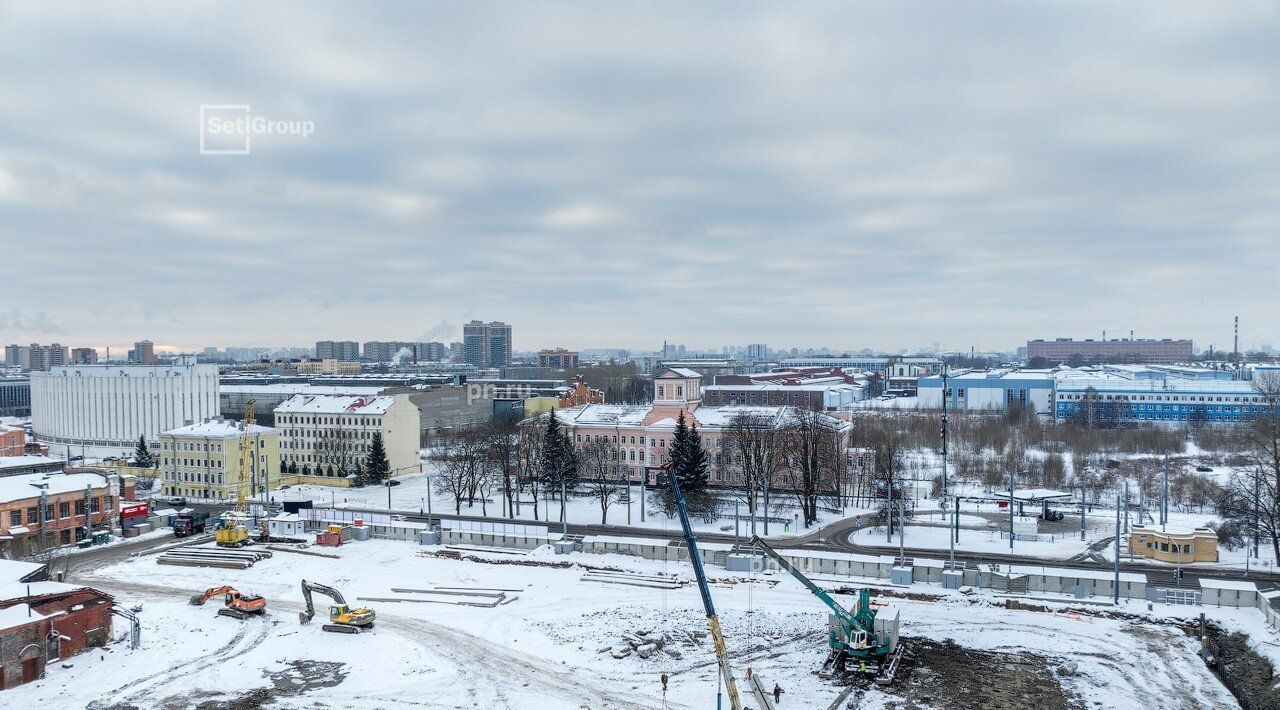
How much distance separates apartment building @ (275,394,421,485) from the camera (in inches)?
2618

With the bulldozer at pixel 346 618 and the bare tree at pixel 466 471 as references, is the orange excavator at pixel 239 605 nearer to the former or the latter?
the bulldozer at pixel 346 618

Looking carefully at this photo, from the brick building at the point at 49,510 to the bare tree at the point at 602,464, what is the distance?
3066 cm

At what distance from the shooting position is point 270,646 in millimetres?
27125

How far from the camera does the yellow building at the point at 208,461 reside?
2297 inches

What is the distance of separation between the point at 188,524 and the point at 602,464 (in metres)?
27.2

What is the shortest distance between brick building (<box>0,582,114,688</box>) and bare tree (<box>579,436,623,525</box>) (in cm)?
3311

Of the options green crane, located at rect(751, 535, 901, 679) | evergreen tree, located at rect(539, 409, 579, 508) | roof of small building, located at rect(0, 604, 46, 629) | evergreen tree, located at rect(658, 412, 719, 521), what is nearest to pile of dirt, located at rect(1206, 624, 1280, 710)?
green crane, located at rect(751, 535, 901, 679)

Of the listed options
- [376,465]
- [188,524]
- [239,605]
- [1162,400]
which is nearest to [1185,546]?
[239,605]

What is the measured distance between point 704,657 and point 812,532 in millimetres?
20534

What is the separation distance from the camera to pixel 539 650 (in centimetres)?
2630

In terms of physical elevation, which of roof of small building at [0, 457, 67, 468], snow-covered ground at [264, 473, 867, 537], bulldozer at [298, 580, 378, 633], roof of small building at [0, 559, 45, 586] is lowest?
snow-covered ground at [264, 473, 867, 537]

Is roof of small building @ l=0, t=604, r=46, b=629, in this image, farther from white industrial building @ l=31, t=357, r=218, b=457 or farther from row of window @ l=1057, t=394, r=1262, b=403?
row of window @ l=1057, t=394, r=1262, b=403

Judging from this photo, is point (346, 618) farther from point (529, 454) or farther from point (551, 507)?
point (529, 454)

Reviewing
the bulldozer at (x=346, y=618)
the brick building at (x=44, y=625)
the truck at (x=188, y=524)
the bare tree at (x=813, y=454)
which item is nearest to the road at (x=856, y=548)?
the bare tree at (x=813, y=454)
